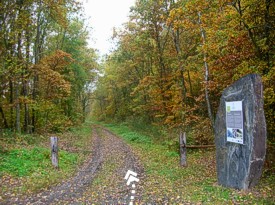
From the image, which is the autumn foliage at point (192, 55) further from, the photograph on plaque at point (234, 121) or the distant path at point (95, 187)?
the distant path at point (95, 187)

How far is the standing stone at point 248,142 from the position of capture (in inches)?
250

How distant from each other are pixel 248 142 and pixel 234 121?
72 centimetres

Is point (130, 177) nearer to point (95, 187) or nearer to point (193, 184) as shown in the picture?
point (95, 187)

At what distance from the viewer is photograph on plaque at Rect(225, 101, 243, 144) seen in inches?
263

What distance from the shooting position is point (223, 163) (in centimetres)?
741

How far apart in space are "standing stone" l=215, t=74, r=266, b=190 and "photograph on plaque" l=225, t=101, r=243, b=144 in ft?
0.32

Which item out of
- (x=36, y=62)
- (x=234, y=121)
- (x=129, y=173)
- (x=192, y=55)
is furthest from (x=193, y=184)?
(x=36, y=62)

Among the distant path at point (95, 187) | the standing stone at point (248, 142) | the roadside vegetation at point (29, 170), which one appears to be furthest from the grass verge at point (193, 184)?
the roadside vegetation at point (29, 170)

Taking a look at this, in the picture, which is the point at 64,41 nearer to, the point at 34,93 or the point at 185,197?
the point at 34,93

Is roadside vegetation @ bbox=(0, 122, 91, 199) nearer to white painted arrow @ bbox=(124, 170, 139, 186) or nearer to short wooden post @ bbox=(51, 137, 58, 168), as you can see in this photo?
short wooden post @ bbox=(51, 137, 58, 168)

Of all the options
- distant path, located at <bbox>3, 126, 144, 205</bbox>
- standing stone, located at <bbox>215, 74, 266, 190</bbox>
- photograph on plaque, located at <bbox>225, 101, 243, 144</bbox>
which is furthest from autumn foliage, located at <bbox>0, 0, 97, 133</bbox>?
standing stone, located at <bbox>215, 74, 266, 190</bbox>

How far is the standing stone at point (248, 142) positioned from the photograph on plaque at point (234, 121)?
0.10 m

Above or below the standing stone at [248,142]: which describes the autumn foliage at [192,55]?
above

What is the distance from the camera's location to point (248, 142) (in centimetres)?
646
